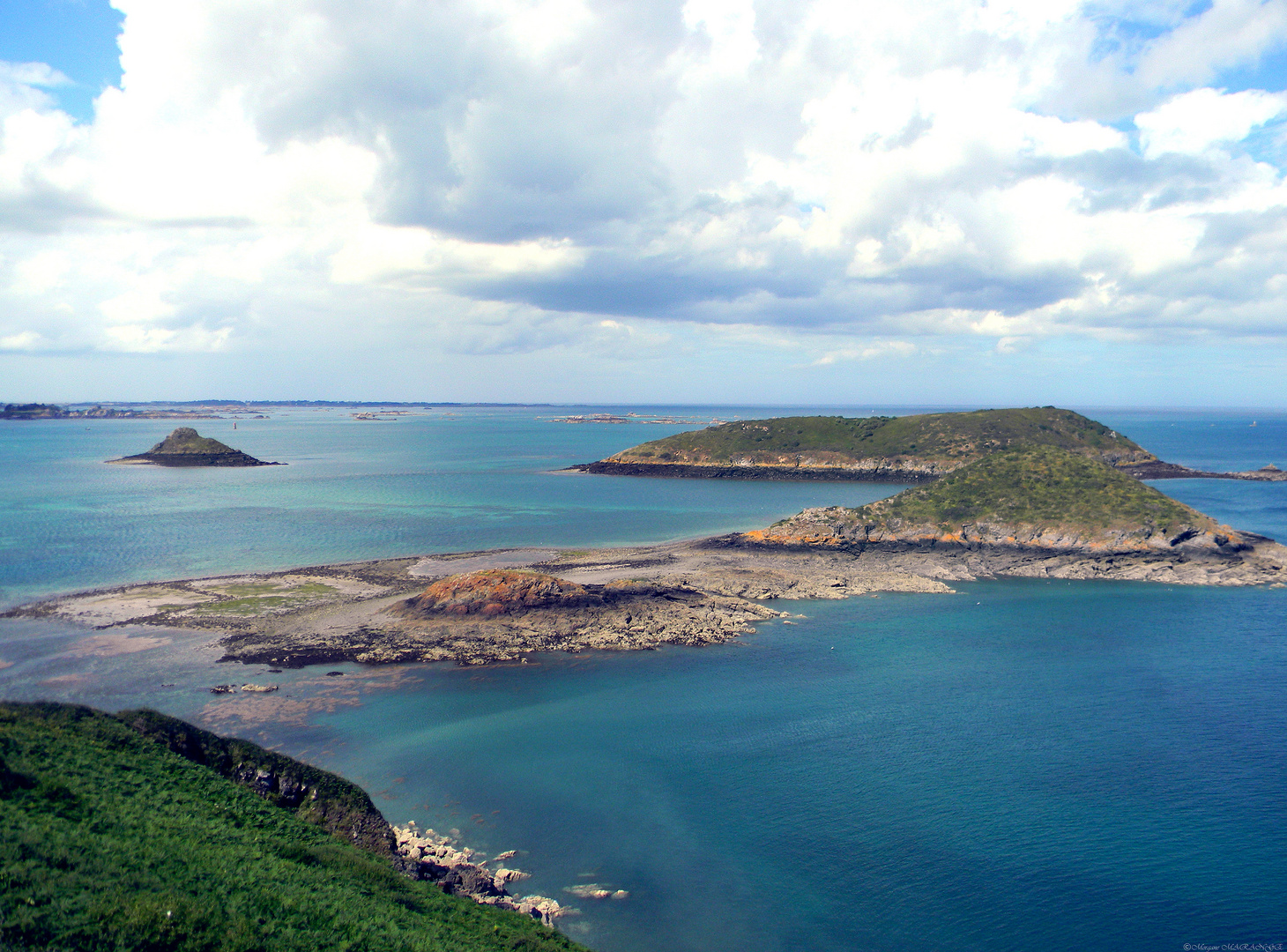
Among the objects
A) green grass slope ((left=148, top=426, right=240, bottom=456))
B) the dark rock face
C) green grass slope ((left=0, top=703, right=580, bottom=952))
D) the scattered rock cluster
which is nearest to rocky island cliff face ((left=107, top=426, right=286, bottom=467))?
green grass slope ((left=148, top=426, right=240, bottom=456))

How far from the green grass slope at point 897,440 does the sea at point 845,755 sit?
237 ft

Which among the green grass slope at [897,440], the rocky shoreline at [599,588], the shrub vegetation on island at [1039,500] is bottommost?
the rocky shoreline at [599,588]

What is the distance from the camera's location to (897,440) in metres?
130

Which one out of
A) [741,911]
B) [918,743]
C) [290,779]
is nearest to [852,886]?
[741,911]

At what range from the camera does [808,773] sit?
26.9 meters

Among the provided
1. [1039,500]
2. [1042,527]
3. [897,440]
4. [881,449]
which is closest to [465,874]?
[1042,527]

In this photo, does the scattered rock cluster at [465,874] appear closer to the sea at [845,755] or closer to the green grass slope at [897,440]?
the sea at [845,755]

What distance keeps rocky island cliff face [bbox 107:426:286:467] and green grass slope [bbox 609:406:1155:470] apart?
2779 inches

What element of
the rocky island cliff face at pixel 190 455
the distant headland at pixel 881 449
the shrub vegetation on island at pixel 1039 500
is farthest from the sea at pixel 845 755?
the rocky island cliff face at pixel 190 455

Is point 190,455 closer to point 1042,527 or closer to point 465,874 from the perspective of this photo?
point 1042,527

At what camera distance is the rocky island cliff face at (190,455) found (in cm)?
13625

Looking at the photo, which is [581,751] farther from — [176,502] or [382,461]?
[382,461]

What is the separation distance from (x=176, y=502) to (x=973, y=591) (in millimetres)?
87658

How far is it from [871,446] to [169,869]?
126 m
